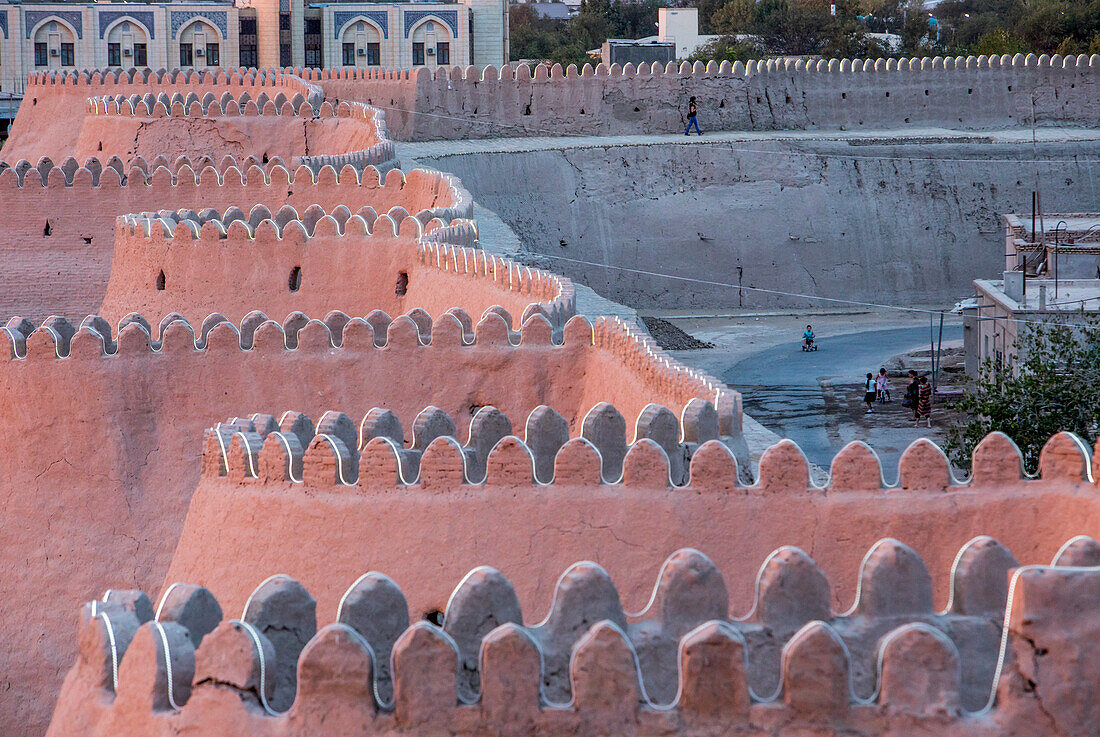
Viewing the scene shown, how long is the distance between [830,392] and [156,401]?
10800 mm

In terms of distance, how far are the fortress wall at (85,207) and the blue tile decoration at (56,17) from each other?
27058mm

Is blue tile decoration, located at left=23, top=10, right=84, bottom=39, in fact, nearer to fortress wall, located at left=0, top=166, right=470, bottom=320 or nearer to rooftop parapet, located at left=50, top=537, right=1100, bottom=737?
fortress wall, located at left=0, top=166, right=470, bottom=320

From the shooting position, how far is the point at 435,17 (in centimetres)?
4869

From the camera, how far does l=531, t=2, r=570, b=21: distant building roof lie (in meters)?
79.8

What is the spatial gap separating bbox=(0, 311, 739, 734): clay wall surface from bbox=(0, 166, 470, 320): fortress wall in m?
8.06

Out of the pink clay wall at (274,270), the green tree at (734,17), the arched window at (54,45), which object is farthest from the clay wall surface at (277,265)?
the green tree at (734,17)

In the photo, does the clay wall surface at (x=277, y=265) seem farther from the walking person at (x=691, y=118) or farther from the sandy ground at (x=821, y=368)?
the walking person at (x=691, y=118)

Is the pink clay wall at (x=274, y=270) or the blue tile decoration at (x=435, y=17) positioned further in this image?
the blue tile decoration at (x=435, y=17)

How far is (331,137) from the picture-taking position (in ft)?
90.2

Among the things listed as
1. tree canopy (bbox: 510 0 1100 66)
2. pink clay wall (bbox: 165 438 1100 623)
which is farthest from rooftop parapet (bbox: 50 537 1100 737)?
tree canopy (bbox: 510 0 1100 66)

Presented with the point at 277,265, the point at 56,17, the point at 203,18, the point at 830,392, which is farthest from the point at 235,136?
the point at 56,17

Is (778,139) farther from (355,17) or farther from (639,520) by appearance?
(639,520)

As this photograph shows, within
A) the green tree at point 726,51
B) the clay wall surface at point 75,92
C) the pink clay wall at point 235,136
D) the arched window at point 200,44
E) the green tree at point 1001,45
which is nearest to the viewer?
the pink clay wall at point 235,136

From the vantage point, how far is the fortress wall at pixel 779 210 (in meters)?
30.0
